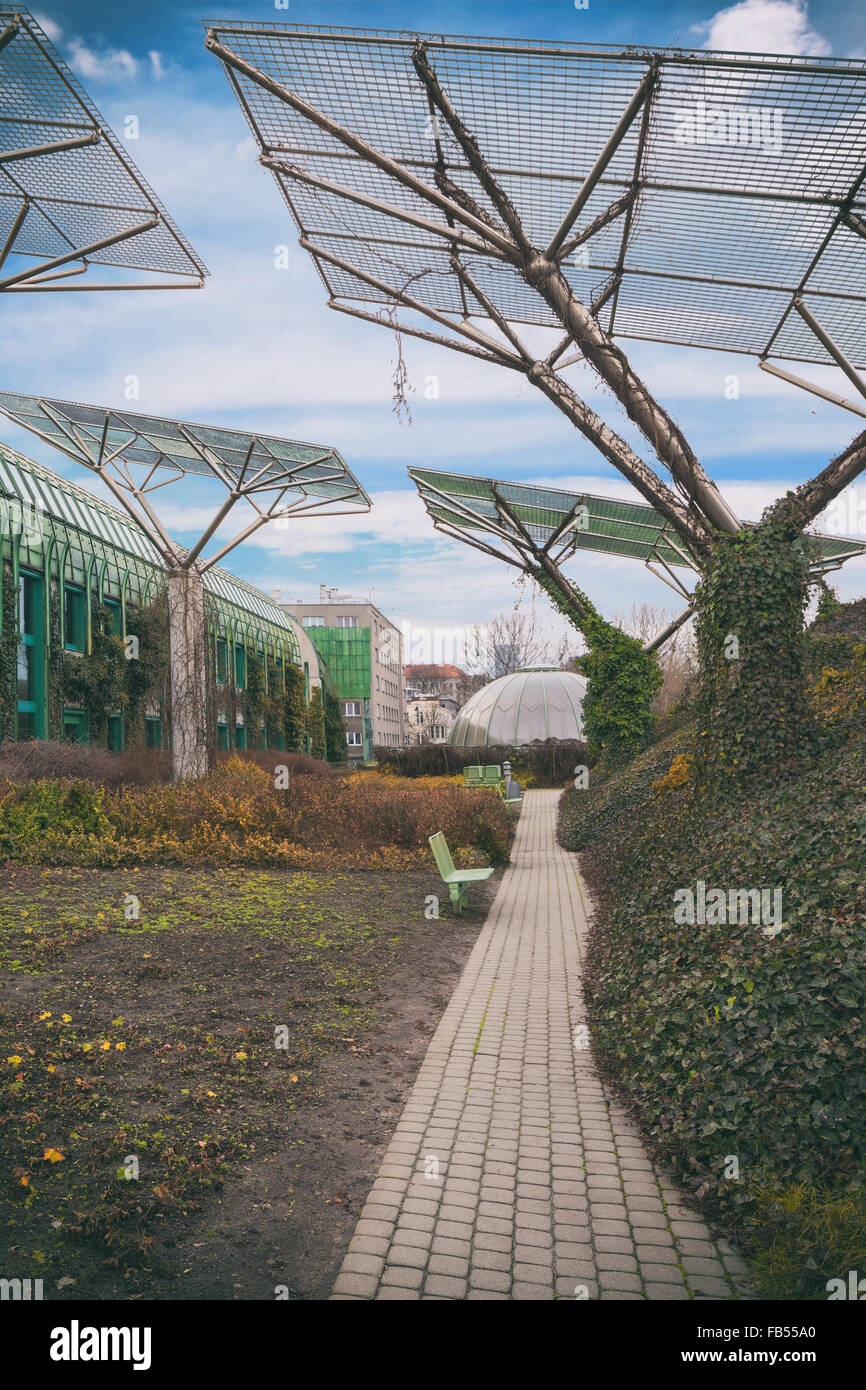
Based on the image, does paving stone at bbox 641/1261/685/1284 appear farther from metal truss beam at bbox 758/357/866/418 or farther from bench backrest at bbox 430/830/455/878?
metal truss beam at bbox 758/357/866/418

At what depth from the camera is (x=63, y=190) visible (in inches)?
414

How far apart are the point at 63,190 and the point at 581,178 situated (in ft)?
19.8

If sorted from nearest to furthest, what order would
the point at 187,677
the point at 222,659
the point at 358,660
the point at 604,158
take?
the point at 604,158 < the point at 187,677 < the point at 222,659 < the point at 358,660

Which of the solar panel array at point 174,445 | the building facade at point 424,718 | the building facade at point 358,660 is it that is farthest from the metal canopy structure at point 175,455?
the building facade at point 424,718

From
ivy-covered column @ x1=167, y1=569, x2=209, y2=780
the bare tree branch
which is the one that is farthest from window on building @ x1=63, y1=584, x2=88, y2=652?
the bare tree branch

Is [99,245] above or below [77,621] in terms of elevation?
above

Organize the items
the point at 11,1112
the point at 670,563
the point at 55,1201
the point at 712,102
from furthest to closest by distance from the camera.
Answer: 1. the point at 670,563
2. the point at 712,102
3. the point at 11,1112
4. the point at 55,1201

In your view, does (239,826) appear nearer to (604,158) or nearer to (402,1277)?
(604,158)

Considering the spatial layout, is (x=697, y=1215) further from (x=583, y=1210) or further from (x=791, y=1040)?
(x=791, y=1040)

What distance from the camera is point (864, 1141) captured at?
365cm

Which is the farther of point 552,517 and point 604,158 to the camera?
point 552,517

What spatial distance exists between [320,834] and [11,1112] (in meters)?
10.2

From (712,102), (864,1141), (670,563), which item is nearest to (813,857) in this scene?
(864,1141)

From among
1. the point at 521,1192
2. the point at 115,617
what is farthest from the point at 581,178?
the point at 115,617
